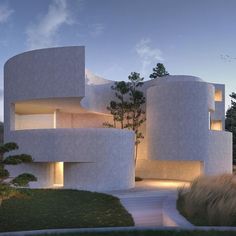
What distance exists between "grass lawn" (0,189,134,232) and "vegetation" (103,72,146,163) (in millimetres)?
8087

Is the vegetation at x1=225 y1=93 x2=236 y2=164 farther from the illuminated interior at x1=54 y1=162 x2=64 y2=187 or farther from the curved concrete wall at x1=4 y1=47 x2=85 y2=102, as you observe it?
the curved concrete wall at x1=4 y1=47 x2=85 y2=102

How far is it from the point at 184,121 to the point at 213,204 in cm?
1027

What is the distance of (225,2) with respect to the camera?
1412 centimetres

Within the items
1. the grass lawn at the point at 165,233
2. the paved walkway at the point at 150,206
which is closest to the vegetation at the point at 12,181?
the grass lawn at the point at 165,233

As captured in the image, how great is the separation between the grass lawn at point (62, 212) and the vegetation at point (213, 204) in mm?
2056

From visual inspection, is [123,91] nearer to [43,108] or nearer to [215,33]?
[43,108]

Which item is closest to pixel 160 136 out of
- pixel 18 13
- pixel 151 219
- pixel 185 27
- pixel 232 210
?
pixel 185 27

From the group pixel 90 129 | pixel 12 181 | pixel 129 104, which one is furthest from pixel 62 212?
pixel 129 104

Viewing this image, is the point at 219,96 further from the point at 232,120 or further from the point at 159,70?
the point at 159,70

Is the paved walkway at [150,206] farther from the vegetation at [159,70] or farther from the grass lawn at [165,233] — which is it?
the vegetation at [159,70]

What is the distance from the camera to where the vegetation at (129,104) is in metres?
21.9

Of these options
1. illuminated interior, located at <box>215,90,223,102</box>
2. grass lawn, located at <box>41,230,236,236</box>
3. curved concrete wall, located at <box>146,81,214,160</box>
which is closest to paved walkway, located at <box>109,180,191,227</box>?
grass lawn, located at <box>41,230,236,236</box>

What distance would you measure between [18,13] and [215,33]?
31.8ft

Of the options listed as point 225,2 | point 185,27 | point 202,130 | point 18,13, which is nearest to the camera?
point 225,2
